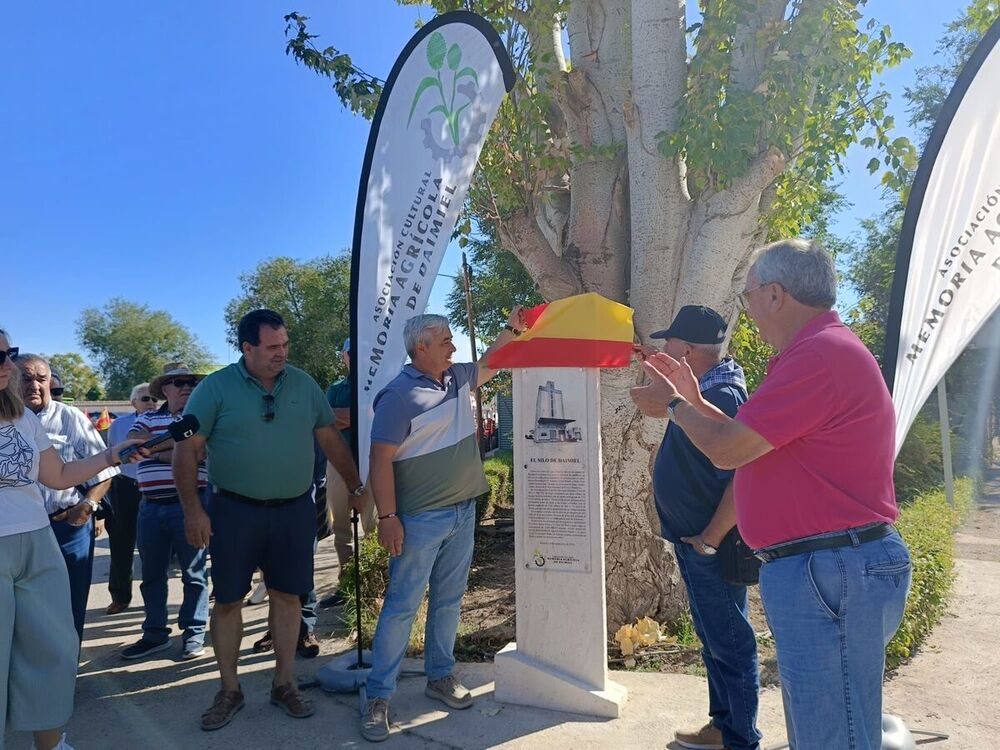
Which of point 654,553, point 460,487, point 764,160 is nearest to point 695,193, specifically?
point 764,160

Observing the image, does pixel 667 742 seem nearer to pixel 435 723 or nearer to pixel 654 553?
pixel 435 723

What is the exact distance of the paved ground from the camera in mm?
3285

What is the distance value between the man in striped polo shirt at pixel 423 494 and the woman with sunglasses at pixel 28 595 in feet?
3.67

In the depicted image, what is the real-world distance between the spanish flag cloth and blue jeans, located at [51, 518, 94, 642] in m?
2.62

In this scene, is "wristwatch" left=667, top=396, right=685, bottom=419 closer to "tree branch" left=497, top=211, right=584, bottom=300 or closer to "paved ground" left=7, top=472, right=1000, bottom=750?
"paved ground" left=7, top=472, right=1000, bottom=750

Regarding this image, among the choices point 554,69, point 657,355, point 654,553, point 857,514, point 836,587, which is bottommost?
point 654,553

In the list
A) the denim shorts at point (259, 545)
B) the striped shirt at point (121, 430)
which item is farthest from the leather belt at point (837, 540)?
the striped shirt at point (121, 430)

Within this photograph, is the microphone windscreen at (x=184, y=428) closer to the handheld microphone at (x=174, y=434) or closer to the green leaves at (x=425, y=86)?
the handheld microphone at (x=174, y=434)

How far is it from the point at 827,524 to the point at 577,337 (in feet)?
5.89

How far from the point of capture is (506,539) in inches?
331

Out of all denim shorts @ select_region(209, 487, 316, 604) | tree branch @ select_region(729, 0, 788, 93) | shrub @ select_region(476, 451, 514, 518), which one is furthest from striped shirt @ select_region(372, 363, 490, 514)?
shrub @ select_region(476, 451, 514, 518)

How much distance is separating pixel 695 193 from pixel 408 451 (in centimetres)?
298

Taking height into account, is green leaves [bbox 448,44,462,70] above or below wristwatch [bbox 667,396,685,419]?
above

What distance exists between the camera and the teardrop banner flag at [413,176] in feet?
12.8
